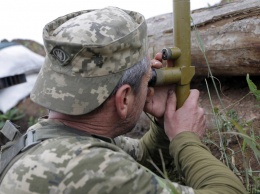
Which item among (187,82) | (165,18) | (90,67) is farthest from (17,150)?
(165,18)

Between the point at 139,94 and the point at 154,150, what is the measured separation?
71 cm

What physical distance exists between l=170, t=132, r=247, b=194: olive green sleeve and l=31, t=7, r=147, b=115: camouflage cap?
1.61 feet

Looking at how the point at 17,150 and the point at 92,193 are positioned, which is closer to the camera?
the point at 92,193

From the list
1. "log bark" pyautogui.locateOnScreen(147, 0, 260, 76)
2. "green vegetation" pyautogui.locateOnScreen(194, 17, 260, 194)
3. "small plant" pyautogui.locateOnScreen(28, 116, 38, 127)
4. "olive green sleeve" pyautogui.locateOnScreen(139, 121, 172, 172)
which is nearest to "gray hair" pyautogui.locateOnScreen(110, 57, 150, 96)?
"green vegetation" pyautogui.locateOnScreen(194, 17, 260, 194)

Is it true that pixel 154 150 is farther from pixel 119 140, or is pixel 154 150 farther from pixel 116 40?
pixel 116 40

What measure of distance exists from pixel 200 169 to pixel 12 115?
14.0 feet

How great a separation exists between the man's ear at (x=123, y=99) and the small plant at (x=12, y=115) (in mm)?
4067

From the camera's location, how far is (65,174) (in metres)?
1.65

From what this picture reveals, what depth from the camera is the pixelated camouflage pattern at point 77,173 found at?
1645mm

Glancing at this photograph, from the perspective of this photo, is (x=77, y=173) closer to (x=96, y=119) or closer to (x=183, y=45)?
(x=96, y=119)

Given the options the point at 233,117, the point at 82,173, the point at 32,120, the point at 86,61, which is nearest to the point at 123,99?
the point at 86,61

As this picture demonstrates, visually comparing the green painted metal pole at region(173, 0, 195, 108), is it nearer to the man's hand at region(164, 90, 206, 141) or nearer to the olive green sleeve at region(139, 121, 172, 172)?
the man's hand at region(164, 90, 206, 141)

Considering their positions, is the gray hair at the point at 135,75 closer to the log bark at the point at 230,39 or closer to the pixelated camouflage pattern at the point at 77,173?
the pixelated camouflage pattern at the point at 77,173

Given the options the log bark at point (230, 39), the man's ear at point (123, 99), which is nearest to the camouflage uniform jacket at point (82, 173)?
the man's ear at point (123, 99)
